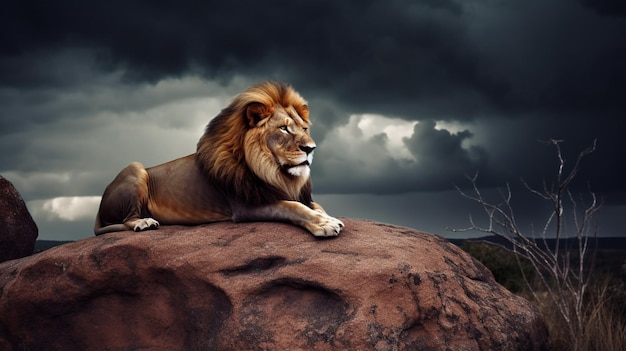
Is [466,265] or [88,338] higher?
[466,265]

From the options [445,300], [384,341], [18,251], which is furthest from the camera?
[18,251]

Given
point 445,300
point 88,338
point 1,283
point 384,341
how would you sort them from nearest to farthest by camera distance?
1. point 384,341
2. point 445,300
3. point 88,338
4. point 1,283

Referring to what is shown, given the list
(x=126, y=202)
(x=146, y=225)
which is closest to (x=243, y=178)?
(x=146, y=225)

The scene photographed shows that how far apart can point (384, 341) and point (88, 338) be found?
3140 mm

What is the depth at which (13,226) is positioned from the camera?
31.9ft

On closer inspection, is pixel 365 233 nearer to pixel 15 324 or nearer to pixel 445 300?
pixel 445 300

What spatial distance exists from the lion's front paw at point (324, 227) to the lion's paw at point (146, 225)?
181 cm

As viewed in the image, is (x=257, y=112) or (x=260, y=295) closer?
(x=260, y=295)

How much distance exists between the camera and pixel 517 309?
Answer: 20.9 ft

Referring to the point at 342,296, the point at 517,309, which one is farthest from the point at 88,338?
the point at 517,309

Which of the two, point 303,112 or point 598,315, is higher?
point 303,112

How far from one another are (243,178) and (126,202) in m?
1.58

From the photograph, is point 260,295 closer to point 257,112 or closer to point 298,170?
point 298,170

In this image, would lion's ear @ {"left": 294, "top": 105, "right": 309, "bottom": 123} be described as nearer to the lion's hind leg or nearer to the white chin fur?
the white chin fur
